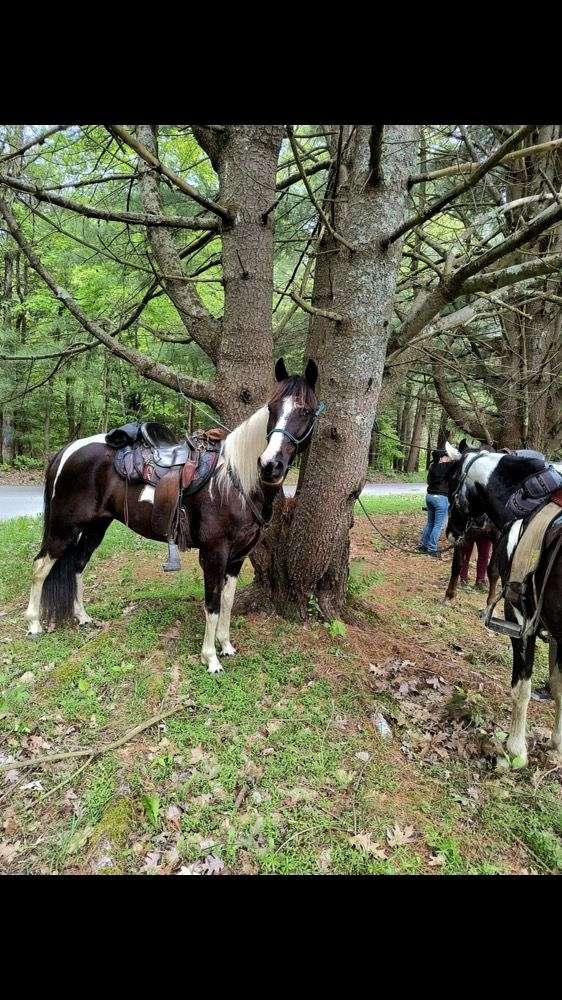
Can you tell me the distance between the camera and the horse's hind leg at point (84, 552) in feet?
14.0

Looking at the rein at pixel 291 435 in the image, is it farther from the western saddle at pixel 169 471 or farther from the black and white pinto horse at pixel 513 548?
the black and white pinto horse at pixel 513 548

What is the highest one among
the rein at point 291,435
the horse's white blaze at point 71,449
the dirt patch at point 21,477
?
the rein at point 291,435

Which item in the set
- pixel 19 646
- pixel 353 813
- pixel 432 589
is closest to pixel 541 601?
pixel 353 813

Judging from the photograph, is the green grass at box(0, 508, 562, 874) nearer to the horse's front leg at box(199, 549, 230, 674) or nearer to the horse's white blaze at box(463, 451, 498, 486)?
the horse's front leg at box(199, 549, 230, 674)

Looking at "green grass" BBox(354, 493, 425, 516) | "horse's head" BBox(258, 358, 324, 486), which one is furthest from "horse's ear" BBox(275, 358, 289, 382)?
"green grass" BBox(354, 493, 425, 516)

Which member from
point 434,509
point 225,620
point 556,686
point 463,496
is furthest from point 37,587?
point 434,509

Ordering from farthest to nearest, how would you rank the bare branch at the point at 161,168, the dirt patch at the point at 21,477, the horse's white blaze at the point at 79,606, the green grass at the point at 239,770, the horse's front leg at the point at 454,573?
the dirt patch at the point at 21,477 < the horse's front leg at the point at 454,573 < the horse's white blaze at the point at 79,606 < the bare branch at the point at 161,168 < the green grass at the point at 239,770

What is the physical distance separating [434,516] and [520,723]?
5.03 metres

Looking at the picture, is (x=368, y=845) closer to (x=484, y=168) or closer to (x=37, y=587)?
(x=37, y=587)

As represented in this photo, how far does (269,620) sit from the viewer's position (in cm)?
423

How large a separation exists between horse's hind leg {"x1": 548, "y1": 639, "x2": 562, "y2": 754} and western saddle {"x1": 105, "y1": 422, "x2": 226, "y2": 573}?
115 inches

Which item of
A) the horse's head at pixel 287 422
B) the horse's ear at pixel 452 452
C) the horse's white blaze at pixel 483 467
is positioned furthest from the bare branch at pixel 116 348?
the horse's white blaze at pixel 483 467

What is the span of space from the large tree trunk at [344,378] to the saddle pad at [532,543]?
1438 mm
